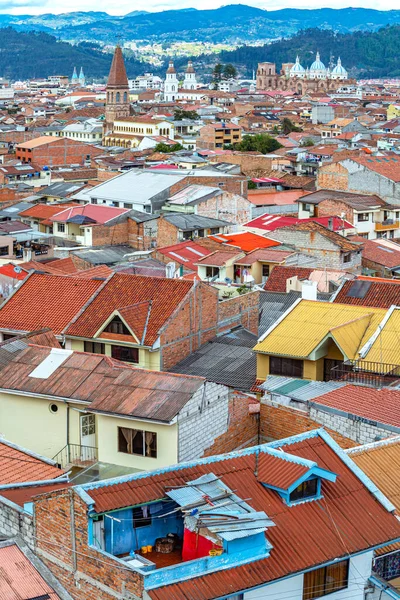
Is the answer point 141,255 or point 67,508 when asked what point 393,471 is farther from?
point 141,255

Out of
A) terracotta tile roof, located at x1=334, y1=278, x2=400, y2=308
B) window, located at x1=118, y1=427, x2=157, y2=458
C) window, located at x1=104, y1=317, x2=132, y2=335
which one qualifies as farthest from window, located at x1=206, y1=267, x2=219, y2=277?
window, located at x1=118, y1=427, x2=157, y2=458

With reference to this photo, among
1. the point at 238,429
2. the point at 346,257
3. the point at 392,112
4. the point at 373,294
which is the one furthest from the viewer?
the point at 392,112

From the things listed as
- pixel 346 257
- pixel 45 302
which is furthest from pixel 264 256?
pixel 45 302

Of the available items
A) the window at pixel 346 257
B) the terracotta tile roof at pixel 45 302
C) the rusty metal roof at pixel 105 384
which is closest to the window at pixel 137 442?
the rusty metal roof at pixel 105 384

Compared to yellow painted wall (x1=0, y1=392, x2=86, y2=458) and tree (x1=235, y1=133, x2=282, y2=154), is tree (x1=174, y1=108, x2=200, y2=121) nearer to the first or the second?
tree (x1=235, y1=133, x2=282, y2=154)

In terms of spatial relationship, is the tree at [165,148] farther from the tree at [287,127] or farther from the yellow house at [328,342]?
the yellow house at [328,342]

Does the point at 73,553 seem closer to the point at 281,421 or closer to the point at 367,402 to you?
the point at 367,402
